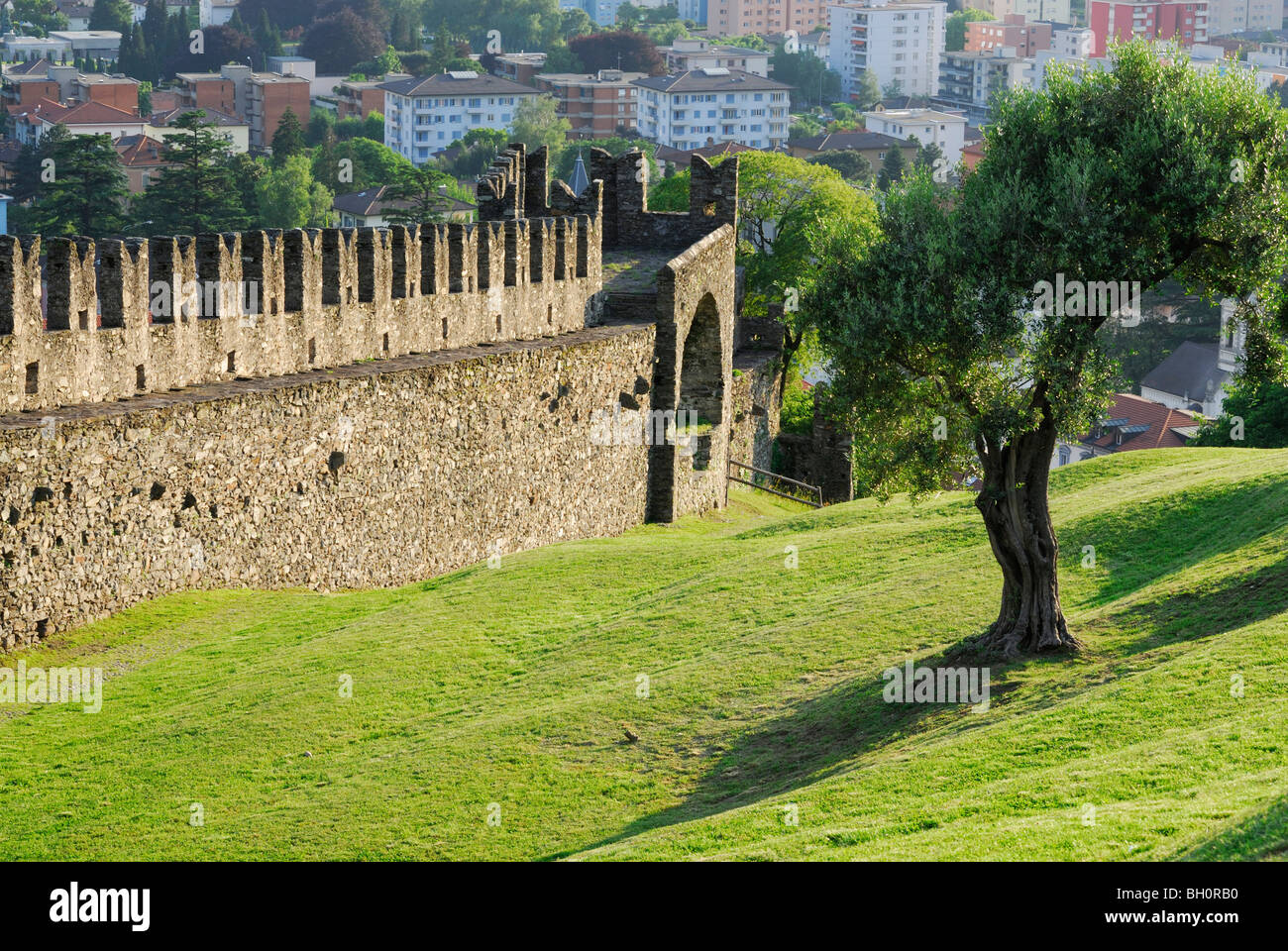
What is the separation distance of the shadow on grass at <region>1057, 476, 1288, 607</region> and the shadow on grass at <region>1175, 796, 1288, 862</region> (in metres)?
8.19

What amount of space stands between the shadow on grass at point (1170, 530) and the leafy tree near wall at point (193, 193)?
6160 centimetres

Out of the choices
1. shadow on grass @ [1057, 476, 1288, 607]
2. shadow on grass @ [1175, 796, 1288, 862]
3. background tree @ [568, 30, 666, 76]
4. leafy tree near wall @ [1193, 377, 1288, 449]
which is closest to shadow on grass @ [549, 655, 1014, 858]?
shadow on grass @ [1057, 476, 1288, 607]

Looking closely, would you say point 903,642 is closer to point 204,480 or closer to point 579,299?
point 204,480

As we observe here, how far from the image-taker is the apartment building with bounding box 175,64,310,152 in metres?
149

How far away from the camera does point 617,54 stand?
19112 cm

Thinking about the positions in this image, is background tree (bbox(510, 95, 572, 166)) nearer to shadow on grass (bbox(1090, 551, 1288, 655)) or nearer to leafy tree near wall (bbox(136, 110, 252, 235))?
leafy tree near wall (bbox(136, 110, 252, 235))

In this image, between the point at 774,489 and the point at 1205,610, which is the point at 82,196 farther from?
the point at 1205,610

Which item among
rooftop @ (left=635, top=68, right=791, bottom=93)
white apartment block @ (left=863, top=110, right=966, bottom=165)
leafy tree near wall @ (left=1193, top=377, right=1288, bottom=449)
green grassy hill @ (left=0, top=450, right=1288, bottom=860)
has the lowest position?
leafy tree near wall @ (left=1193, top=377, right=1288, bottom=449)

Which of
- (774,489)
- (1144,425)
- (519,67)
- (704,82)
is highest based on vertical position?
(519,67)

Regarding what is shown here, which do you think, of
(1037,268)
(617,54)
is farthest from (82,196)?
(617,54)

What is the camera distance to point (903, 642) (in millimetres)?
17922

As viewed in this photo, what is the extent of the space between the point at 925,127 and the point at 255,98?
59.7 metres

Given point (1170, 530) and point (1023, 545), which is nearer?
point (1023, 545)
